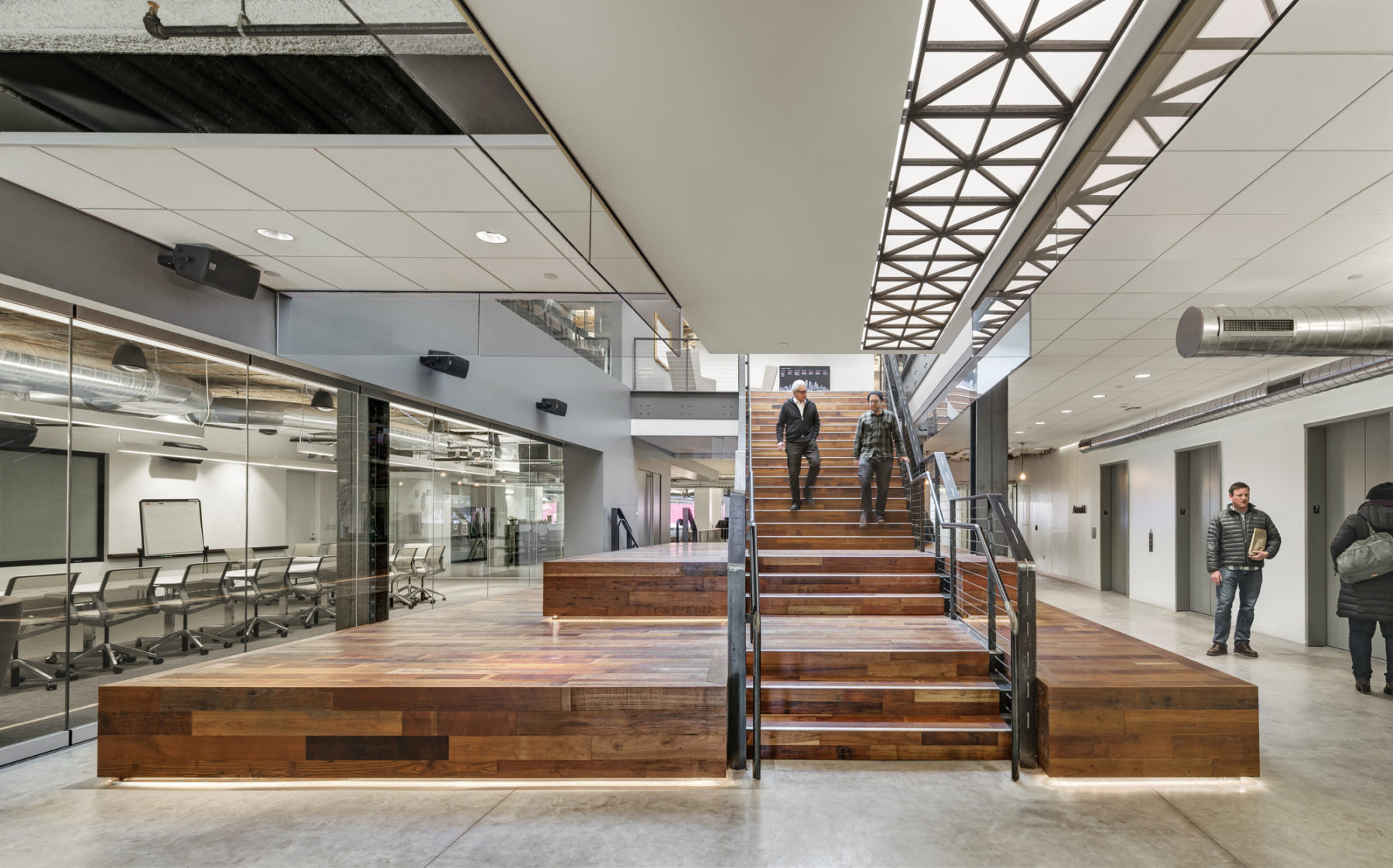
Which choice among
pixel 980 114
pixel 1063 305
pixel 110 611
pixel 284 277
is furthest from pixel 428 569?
pixel 980 114

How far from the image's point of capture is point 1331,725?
196 inches

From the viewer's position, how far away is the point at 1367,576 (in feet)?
18.6

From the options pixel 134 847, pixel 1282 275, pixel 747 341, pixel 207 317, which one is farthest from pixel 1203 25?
pixel 207 317

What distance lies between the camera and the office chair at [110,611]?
4.80 m

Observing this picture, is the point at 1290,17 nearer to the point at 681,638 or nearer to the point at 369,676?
the point at 681,638

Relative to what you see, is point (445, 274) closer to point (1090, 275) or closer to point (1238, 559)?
point (1090, 275)

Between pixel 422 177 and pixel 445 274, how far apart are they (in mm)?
1754

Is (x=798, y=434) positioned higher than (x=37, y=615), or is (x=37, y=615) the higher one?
(x=798, y=434)

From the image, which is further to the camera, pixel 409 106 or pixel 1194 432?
pixel 1194 432

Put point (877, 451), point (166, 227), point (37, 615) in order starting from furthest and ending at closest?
point (877, 451), point (166, 227), point (37, 615)

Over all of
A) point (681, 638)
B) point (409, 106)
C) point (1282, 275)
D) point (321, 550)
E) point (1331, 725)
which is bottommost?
point (1331, 725)

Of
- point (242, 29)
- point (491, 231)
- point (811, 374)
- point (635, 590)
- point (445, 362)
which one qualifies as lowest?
point (635, 590)

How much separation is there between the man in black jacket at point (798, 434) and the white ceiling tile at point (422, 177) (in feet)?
14.3

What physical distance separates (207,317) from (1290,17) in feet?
20.1
